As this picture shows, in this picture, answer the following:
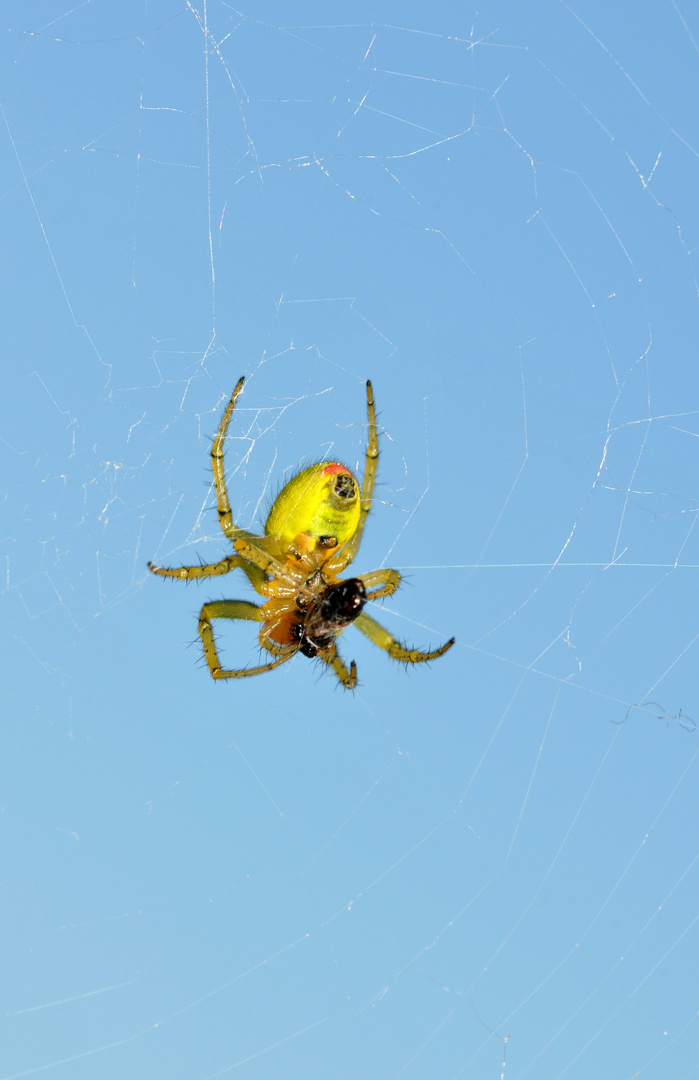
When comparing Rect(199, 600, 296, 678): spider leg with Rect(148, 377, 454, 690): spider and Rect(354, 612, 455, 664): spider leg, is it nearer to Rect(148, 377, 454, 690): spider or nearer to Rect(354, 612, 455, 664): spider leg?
Rect(148, 377, 454, 690): spider

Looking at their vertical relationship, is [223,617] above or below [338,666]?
above

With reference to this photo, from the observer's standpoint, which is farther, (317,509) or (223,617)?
(223,617)

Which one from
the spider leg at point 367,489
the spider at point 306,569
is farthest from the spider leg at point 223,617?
the spider leg at point 367,489

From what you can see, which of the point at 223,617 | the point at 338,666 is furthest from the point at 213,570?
the point at 338,666

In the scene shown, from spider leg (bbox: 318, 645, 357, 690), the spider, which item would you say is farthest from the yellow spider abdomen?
spider leg (bbox: 318, 645, 357, 690)

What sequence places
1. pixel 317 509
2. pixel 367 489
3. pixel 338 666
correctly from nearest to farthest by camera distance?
pixel 317 509 < pixel 367 489 < pixel 338 666

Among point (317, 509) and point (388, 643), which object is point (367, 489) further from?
point (388, 643)

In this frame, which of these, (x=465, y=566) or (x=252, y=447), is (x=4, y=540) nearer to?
(x=252, y=447)
